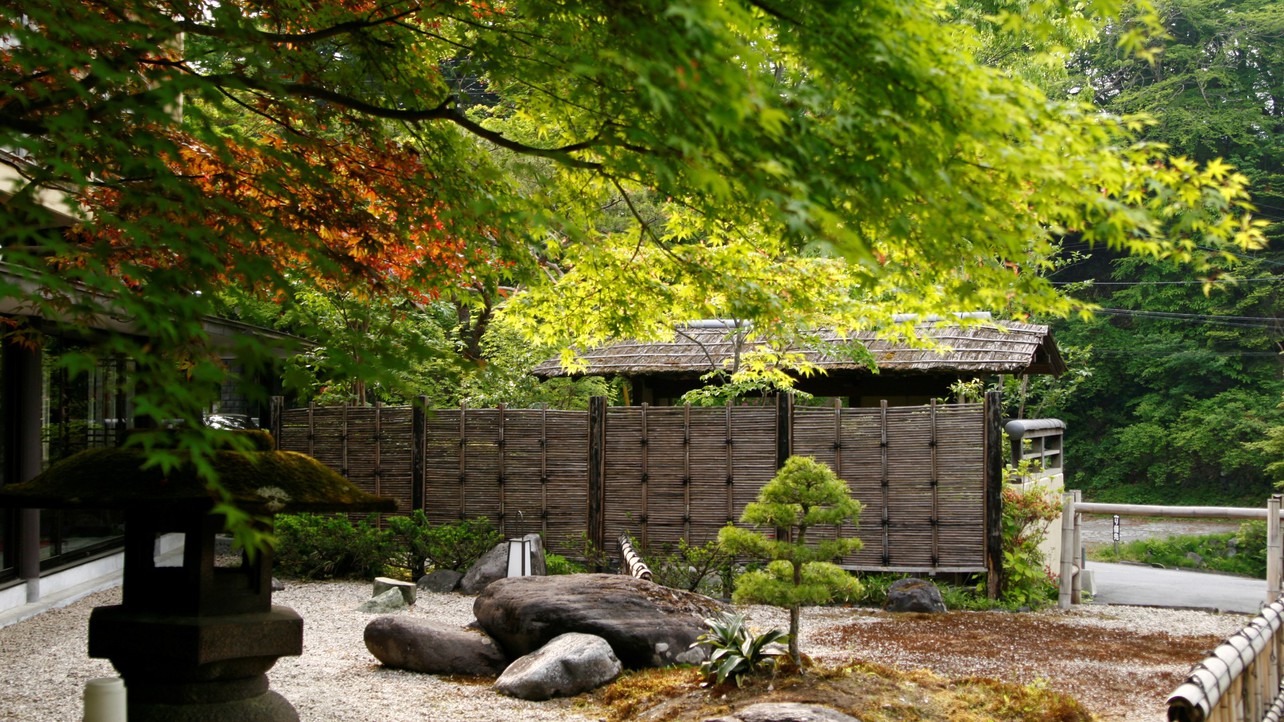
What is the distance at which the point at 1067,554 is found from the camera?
10.4 meters

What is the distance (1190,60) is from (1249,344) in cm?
717

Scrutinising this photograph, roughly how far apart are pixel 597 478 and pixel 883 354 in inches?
162

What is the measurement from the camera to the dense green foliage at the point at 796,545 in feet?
20.9

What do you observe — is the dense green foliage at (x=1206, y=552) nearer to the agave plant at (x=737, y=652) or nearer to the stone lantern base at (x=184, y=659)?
the agave plant at (x=737, y=652)

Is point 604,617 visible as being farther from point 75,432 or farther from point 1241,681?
point 75,432

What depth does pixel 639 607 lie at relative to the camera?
7125 millimetres

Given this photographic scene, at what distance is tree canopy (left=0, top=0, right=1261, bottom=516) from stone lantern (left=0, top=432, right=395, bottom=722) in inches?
23.2

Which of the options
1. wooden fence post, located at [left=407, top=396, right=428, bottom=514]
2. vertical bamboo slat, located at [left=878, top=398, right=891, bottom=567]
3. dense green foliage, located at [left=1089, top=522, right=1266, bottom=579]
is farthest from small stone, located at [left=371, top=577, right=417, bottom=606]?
dense green foliage, located at [left=1089, top=522, right=1266, bottom=579]

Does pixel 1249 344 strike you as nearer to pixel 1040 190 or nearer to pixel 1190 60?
pixel 1190 60

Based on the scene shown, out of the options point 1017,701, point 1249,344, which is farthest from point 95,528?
point 1249,344

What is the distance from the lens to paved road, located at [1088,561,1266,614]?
41.4ft

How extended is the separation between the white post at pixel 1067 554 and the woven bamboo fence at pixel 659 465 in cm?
99

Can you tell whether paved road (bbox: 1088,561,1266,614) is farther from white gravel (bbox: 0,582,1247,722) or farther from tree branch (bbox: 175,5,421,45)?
tree branch (bbox: 175,5,421,45)

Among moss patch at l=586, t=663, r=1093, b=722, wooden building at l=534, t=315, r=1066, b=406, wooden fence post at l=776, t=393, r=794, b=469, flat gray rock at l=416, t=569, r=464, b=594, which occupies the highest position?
wooden building at l=534, t=315, r=1066, b=406
